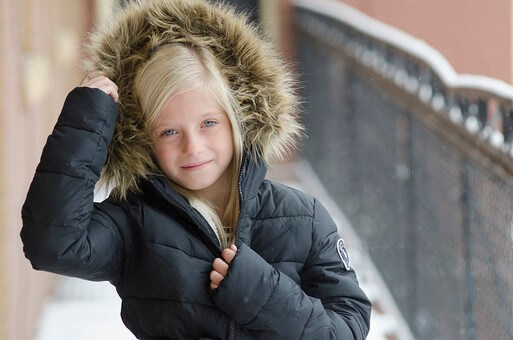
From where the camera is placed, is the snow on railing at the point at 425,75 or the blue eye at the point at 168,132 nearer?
the blue eye at the point at 168,132

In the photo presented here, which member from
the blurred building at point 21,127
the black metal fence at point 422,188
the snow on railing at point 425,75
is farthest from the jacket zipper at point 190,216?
the snow on railing at point 425,75

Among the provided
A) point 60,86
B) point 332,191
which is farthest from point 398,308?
point 60,86

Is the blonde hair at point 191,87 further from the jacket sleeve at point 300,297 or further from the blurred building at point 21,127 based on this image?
the blurred building at point 21,127

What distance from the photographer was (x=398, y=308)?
5035mm

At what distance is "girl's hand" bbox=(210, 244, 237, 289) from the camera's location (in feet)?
5.59

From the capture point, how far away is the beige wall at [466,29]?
17.6ft

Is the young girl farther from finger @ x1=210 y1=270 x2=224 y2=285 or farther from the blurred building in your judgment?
the blurred building

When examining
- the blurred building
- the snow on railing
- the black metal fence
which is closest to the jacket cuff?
the blurred building

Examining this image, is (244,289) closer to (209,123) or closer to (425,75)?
(209,123)

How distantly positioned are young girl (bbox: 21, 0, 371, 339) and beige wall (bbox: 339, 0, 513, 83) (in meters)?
3.36

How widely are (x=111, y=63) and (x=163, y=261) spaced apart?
36 cm

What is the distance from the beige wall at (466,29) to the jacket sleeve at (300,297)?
3.36 metres

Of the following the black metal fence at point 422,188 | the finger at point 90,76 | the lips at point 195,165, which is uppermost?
the finger at point 90,76

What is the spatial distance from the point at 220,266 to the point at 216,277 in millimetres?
19
